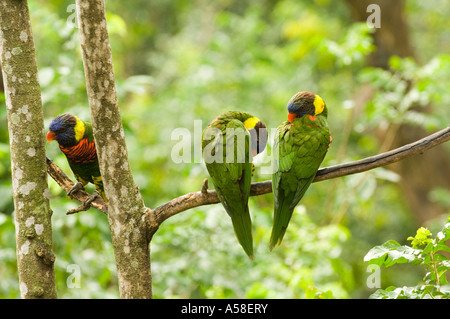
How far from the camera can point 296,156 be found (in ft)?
5.58

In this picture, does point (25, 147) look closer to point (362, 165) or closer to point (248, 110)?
point (362, 165)

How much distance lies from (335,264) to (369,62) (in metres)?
2.27

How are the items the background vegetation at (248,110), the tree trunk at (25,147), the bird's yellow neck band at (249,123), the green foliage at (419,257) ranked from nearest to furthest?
the green foliage at (419,257) → the tree trunk at (25,147) → the bird's yellow neck band at (249,123) → the background vegetation at (248,110)

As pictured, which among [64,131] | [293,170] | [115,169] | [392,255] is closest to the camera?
[392,255]

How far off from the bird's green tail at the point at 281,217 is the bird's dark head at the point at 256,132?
0.25 metres

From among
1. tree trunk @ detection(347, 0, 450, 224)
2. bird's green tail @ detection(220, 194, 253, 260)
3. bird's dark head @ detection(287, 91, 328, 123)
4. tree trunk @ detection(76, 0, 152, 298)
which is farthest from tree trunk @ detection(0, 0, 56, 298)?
tree trunk @ detection(347, 0, 450, 224)

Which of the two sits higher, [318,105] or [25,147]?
[318,105]

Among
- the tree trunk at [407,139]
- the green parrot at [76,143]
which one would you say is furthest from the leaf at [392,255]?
the tree trunk at [407,139]

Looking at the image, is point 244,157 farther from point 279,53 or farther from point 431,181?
point 279,53

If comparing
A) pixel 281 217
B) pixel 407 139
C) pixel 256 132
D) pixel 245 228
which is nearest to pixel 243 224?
pixel 245 228

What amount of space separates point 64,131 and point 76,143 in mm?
69

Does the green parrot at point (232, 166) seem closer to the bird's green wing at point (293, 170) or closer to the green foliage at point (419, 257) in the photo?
the bird's green wing at point (293, 170)

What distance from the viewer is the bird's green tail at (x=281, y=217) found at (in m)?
1.71

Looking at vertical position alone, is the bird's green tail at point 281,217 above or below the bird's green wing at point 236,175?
below
